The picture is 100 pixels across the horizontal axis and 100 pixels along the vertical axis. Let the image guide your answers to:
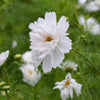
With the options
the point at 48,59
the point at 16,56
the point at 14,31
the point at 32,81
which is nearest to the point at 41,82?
the point at 32,81

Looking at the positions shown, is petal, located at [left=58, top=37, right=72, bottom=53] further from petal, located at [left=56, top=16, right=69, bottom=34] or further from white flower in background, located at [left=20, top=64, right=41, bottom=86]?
white flower in background, located at [left=20, top=64, right=41, bottom=86]

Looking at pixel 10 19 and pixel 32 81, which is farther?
pixel 10 19

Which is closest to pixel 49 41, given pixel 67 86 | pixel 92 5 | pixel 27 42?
pixel 27 42

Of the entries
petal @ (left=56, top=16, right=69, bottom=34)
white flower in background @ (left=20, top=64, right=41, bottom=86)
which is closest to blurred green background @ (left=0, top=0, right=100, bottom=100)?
white flower in background @ (left=20, top=64, right=41, bottom=86)

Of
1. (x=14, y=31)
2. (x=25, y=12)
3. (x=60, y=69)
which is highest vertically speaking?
(x=25, y=12)

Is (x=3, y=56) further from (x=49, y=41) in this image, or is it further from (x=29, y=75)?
(x=29, y=75)

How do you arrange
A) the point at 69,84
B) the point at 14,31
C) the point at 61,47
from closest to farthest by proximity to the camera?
the point at 61,47, the point at 69,84, the point at 14,31

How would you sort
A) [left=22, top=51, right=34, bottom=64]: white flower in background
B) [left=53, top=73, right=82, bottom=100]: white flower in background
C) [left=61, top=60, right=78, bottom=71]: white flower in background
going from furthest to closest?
[left=22, top=51, right=34, bottom=64]: white flower in background, [left=61, top=60, right=78, bottom=71]: white flower in background, [left=53, top=73, right=82, bottom=100]: white flower in background

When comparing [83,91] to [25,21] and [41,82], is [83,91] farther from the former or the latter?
[25,21]
